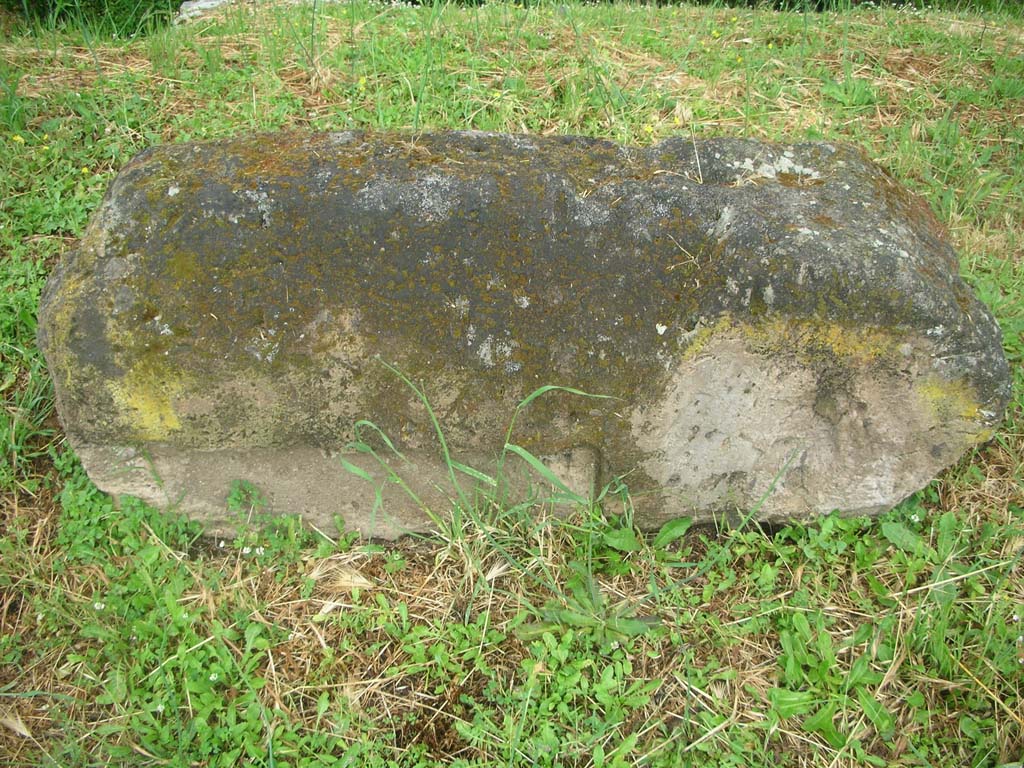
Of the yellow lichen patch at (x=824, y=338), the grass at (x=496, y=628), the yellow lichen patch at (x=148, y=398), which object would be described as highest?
the yellow lichen patch at (x=824, y=338)

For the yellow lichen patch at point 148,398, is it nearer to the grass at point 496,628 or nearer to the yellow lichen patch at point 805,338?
the grass at point 496,628

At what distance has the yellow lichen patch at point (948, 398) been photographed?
2281mm

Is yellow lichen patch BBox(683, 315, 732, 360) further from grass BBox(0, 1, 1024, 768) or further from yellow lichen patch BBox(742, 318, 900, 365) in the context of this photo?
grass BBox(0, 1, 1024, 768)

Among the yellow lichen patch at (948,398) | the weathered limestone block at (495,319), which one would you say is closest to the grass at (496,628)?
the weathered limestone block at (495,319)

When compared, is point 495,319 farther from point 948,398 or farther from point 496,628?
point 948,398

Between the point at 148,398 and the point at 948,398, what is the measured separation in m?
2.24

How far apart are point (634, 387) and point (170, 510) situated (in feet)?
4.80

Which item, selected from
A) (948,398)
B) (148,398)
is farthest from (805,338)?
(148,398)

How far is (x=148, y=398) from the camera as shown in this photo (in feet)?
7.31

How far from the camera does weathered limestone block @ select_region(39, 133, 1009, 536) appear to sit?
2.20 meters

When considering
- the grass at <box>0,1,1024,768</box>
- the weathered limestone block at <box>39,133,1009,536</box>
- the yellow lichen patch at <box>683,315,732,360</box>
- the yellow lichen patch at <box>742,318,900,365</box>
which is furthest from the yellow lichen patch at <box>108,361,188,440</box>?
the yellow lichen patch at <box>742,318,900,365</box>

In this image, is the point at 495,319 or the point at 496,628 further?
the point at 496,628

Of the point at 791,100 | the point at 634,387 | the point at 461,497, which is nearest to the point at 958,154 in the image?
the point at 791,100

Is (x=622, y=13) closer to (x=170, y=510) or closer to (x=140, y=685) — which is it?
(x=170, y=510)
